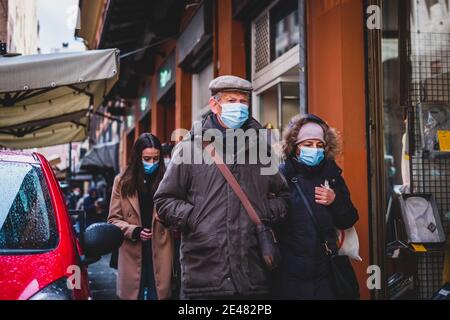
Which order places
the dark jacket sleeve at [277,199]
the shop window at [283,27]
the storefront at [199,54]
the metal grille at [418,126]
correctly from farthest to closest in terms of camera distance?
the storefront at [199,54]
the shop window at [283,27]
the metal grille at [418,126]
the dark jacket sleeve at [277,199]

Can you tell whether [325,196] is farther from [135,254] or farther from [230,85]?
[135,254]

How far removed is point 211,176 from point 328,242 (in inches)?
34.2

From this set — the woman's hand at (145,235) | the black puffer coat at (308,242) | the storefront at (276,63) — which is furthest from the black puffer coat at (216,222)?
the storefront at (276,63)

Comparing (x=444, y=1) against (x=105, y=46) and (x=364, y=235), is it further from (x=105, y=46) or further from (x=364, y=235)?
(x=105, y=46)

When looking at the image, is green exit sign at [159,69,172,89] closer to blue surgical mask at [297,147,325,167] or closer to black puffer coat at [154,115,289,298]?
blue surgical mask at [297,147,325,167]

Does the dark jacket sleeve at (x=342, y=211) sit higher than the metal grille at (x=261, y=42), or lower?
lower

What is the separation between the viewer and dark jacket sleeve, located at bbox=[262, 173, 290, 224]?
3.25 metres

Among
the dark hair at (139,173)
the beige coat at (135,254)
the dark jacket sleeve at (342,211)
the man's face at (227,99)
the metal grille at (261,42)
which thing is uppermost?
the metal grille at (261,42)

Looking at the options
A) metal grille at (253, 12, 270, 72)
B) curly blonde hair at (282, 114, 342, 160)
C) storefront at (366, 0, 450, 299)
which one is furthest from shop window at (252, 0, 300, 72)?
curly blonde hair at (282, 114, 342, 160)

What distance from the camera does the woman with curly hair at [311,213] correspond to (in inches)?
129


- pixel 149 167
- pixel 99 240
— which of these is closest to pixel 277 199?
pixel 99 240

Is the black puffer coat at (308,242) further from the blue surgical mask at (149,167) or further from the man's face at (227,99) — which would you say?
the blue surgical mask at (149,167)

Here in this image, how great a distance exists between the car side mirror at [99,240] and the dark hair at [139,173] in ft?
5.09

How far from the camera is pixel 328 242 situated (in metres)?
3.32
